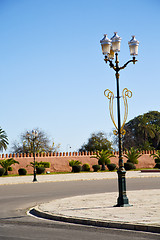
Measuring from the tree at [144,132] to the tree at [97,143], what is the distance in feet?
17.5

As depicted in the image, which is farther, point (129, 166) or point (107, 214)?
point (129, 166)

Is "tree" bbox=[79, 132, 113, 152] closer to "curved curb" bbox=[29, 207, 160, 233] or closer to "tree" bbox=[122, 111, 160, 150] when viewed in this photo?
"tree" bbox=[122, 111, 160, 150]

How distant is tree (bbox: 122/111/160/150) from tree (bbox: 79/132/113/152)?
5.34 m

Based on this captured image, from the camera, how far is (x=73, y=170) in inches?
2007

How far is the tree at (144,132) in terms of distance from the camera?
301 ft

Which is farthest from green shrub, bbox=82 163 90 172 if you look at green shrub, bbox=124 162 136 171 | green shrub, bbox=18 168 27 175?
green shrub, bbox=18 168 27 175

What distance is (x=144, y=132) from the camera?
9294cm

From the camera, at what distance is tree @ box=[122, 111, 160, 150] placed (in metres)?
91.6

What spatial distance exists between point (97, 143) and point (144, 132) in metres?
10.8

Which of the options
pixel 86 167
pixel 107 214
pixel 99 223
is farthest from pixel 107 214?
pixel 86 167

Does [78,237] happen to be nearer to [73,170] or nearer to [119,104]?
[119,104]

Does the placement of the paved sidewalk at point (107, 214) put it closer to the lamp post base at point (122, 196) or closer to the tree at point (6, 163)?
the lamp post base at point (122, 196)

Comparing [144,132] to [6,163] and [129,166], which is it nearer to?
[129,166]

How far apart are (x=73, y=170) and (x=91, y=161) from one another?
470cm
